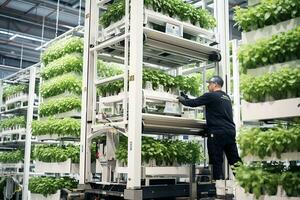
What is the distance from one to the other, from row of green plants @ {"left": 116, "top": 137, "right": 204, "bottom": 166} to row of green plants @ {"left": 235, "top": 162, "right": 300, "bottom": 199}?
48.0 inches

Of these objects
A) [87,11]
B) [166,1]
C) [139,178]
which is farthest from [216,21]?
[139,178]

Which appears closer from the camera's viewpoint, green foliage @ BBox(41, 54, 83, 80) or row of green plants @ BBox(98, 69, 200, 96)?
row of green plants @ BBox(98, 69, 200, 96)

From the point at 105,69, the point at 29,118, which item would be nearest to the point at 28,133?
the point at 29,118

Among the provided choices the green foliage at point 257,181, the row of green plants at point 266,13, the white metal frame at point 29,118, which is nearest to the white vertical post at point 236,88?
the row of green plants at point 266,13

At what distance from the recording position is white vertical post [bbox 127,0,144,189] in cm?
433

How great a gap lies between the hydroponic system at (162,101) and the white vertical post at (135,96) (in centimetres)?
1

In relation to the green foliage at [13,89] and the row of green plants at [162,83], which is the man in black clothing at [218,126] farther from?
the green foliage at [13,89]

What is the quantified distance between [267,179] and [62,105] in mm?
4190

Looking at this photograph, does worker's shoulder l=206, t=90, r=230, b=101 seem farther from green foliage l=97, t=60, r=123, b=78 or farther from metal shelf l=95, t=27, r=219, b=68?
green foliage l=97, t=60, r=123, b=78

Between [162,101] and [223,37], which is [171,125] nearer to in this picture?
→ [162,101]

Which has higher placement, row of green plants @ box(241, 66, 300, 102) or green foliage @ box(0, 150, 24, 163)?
row of green plants @ box(241, 66, 300, 102)

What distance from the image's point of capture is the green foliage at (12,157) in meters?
9.44

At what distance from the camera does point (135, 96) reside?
448 cm

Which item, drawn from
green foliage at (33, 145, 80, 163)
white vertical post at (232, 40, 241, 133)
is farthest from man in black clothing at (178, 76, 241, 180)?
green foliage at (33, 145, 80, 163)
